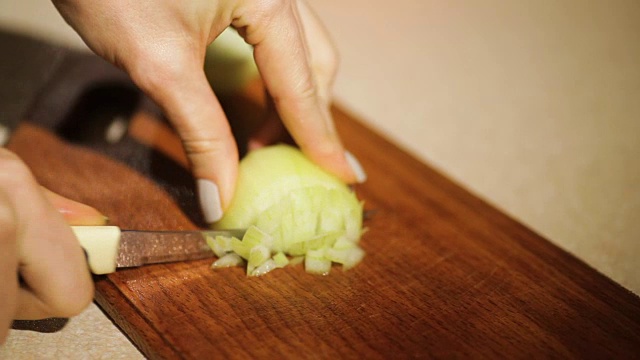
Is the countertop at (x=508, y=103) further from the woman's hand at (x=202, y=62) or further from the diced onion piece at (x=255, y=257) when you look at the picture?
the woman's hand at (x=202, y=62)

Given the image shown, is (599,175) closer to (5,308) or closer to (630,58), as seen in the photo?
(630,58)

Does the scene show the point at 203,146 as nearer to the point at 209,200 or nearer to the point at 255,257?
the point at 209,200

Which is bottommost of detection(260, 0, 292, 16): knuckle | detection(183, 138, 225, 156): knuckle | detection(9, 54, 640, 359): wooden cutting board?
detection(9, 54, 640, 359): wooden cutting board

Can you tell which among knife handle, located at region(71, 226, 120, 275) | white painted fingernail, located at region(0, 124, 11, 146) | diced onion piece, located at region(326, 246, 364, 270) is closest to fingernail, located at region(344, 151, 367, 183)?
diced onion piece, located at region(326, 246, 364, 270)

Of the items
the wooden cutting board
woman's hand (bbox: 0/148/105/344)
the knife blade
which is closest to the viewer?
woman's hand (bbox: 0/148/105/344)

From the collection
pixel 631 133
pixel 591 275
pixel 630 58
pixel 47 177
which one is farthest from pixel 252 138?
pixel 630 58

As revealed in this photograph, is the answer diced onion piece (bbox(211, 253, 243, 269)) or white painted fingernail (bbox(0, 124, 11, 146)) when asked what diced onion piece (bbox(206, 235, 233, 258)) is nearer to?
diced onion piece (bbox(211, 253, 243, 269))

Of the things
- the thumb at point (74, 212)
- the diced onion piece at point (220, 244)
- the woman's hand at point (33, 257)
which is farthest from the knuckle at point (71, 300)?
the diced onion piece at point (220, 244)
